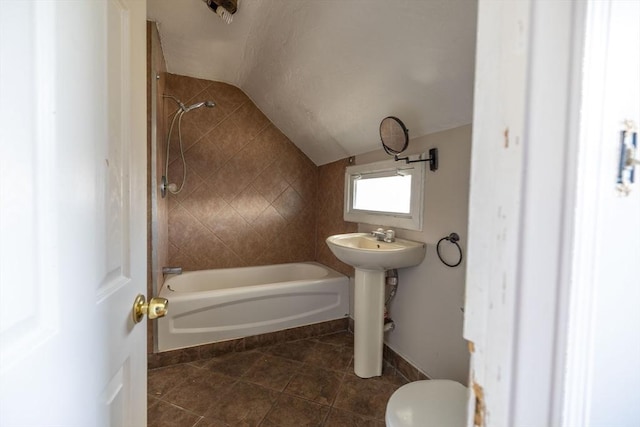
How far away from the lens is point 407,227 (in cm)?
185

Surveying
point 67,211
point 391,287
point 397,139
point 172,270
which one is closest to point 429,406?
point 391,287

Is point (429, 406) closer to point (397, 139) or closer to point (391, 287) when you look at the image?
point (391, 287)

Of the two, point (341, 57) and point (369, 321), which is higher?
point (341, 57)

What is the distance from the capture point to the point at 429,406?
1.03 metres

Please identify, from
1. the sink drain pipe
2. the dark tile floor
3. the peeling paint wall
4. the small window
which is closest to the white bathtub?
the dark tile floor

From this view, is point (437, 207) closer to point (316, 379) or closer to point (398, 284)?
point (398, 284)

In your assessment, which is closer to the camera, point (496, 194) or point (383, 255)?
point (496, 194)

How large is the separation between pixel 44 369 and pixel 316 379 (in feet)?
5.81

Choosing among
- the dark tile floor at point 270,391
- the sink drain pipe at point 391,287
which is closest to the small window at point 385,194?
the sink drain pipe at point 391,287

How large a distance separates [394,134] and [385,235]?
71 centimetres

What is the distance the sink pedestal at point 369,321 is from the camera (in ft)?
5.86

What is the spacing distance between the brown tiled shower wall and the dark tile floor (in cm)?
96

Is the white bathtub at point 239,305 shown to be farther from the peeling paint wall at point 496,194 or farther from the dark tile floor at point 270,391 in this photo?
the peeling paint wall at point 496,194

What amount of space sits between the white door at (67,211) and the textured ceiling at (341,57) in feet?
3.73
